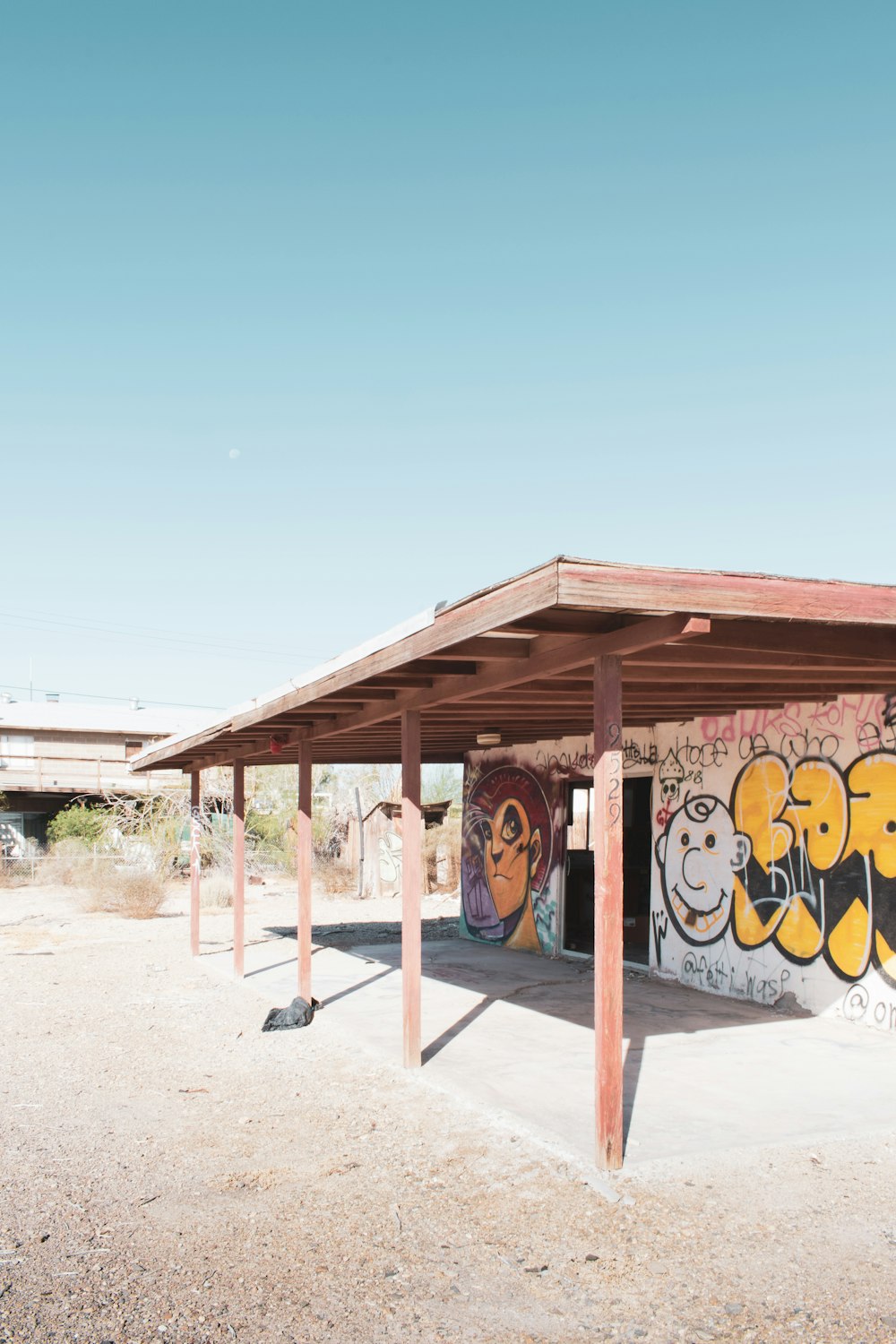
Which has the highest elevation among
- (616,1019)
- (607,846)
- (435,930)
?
(607,846)

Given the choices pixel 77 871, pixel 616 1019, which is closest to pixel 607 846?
pixel 616 1019

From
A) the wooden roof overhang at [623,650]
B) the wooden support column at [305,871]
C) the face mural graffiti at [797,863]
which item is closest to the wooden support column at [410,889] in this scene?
the wooden roof overhang at [623,650]

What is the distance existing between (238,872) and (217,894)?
32.9 ft

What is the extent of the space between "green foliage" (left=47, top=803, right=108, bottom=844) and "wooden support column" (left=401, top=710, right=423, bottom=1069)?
2306 cm

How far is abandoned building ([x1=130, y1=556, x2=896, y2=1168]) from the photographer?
15.0 feet

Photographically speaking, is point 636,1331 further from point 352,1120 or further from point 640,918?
point 640,918

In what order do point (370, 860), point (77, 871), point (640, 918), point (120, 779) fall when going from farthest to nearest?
1. point (120, 779)
2. point (77, 871)
3. point (370, 860)
4. point (640, 918)

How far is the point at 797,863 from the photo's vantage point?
340 inches

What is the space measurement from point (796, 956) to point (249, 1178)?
17.2 feet

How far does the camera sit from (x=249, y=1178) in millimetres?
4984

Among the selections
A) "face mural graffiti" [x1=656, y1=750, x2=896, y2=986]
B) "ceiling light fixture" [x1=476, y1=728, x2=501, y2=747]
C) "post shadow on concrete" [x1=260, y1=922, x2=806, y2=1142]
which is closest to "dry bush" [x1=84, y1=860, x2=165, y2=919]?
"post shadow on concrete" [x1=260, y1=922, x2=806, y2=1142]

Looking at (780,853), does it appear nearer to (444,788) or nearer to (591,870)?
(591,870)

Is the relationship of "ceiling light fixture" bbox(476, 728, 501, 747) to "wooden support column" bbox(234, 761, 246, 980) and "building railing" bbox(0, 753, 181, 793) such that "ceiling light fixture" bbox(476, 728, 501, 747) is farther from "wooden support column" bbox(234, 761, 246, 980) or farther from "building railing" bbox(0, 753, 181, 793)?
"building railing" bbox(0, 753, 181, 793)

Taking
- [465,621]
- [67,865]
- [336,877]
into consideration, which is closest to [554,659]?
[465,621]
